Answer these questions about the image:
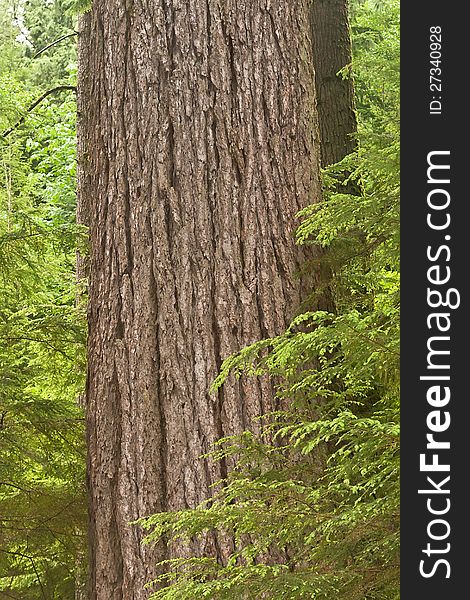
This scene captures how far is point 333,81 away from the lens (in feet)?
22.3

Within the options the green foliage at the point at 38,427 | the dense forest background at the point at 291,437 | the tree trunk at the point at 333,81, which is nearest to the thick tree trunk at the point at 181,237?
the dense forest background at the point at 291,437

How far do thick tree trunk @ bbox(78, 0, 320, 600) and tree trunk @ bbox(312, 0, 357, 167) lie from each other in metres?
2.44

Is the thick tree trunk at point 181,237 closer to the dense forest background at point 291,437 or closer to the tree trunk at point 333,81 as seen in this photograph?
the dense forest background at point 291,437

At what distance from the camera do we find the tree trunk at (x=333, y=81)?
6621 millimetres

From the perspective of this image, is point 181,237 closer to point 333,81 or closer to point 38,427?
point 38,427

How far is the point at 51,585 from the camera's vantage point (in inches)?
235

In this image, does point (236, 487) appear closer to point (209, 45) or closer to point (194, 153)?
point (194, 153)

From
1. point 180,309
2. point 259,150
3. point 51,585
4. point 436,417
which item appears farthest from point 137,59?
point 51,585

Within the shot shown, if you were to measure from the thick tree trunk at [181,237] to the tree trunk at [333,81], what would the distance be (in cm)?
244

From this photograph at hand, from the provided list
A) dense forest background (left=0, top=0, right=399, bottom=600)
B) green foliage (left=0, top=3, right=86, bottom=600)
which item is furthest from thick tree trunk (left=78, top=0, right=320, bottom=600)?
Answer: green foliage (left=0, top=3, right=86, bottom=600)

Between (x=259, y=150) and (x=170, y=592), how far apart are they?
6.03 feet

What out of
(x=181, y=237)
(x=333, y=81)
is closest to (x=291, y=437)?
(x=181, y=237)

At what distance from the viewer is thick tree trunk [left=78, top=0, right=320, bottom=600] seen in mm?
3787

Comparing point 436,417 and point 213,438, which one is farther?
point 213,438
